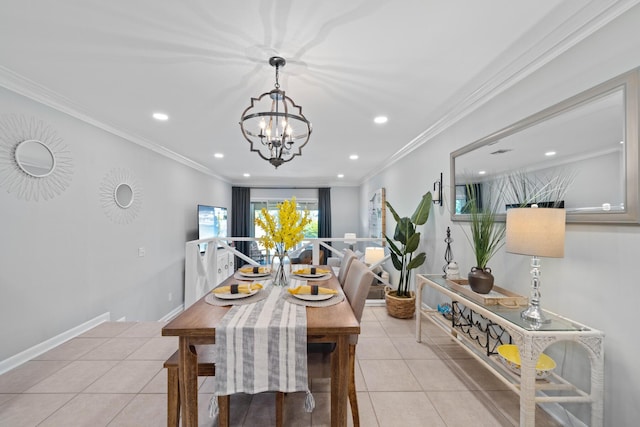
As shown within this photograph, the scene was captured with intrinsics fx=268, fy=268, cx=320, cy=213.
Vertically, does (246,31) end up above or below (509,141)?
above

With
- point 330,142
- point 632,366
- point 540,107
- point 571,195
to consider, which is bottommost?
point 632,366

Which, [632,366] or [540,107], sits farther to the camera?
[540,107]

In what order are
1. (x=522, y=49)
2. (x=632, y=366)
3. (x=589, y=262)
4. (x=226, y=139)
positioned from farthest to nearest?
(x=226, y=139) < (x=522, y=49) < (x=589, y=262) < (x=632, y=366)

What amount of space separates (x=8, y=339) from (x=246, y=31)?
2.85 meters

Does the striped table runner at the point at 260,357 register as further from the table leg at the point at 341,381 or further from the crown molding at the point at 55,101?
the crown molding at the point at 55,101

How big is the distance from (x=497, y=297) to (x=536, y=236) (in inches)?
21.7

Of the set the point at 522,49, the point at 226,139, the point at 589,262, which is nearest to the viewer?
the point at 589,262

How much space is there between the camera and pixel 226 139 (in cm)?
354

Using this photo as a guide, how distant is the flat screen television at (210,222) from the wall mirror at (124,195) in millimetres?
1351

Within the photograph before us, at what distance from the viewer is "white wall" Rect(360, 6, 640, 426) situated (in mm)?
1230

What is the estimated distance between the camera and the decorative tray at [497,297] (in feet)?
5.56

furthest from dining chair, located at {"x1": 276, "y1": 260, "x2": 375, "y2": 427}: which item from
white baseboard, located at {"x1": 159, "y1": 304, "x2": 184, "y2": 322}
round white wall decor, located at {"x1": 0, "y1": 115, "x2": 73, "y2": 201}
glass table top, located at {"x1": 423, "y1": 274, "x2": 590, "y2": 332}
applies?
white baseboard, located at {"x1": 159, "y1": 304, "x2": 184, "y2": 322}

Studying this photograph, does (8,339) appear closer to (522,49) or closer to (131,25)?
(131,25)

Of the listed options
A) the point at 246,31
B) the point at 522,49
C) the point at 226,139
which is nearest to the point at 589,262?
the point at 522,49
